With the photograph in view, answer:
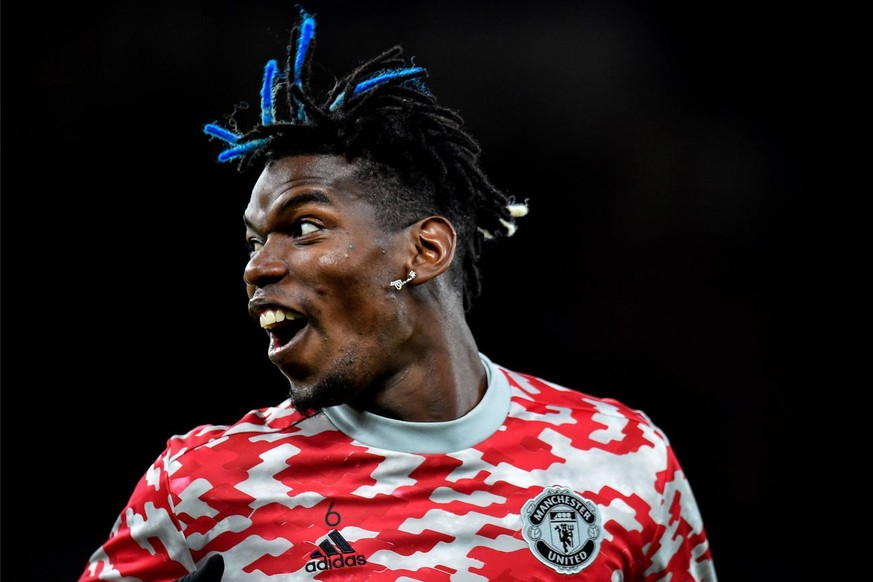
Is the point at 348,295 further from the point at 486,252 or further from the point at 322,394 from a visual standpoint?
the point at 486,252

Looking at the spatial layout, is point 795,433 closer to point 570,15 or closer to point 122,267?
point 570,15

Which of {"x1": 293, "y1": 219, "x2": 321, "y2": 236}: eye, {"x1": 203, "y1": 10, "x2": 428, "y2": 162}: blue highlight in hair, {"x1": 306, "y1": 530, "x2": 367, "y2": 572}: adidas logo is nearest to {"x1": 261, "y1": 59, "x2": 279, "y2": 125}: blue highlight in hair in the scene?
{"x1": 203, "y1": 10, "x2": 428, "y2": 162}: blue highlight in hair

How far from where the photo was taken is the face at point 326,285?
77.4 inches

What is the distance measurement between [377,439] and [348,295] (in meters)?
0.31

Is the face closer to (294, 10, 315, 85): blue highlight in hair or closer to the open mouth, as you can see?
the open mouth

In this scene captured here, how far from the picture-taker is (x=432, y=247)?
212 centimetres

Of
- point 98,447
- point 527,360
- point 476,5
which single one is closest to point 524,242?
point 527,360

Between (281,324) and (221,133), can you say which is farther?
(221,133)

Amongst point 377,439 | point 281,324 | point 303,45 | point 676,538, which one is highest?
point 303,45

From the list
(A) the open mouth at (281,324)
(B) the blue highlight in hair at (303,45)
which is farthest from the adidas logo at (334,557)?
(B) the blue highlight in hair at (303,45)

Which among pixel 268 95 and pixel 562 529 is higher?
pixel 268 95

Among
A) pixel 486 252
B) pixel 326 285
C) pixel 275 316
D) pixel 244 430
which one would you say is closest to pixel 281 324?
pixel 275 316

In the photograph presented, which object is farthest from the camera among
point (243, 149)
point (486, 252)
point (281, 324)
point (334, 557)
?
point (486, 252)

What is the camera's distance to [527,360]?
383 cm
